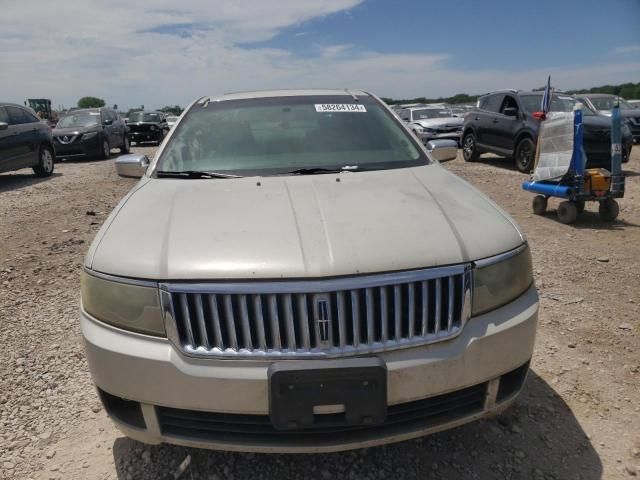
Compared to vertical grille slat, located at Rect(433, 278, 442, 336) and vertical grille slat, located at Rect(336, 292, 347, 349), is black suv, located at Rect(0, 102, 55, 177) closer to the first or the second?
vertical grille slat, located at Rect(336, 292, 347, 349)

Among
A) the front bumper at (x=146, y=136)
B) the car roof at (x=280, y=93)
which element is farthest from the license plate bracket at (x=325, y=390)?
the front bumper at (x=146, y=136)

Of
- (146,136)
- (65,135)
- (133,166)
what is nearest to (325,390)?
(133,166)

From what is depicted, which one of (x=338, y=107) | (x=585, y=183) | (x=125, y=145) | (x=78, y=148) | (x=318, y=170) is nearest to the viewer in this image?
(x=318, y=170)

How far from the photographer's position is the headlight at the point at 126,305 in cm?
180

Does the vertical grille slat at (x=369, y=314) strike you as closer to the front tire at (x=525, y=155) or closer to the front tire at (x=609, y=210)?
the front tire at (x=609, y=210)

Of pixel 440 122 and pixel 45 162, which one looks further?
pixel 440 122

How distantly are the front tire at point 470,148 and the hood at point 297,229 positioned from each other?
35.9 ft

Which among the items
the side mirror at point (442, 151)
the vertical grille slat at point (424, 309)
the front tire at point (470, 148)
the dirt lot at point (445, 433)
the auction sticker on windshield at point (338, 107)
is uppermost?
the auction sticker on windshield at point (338, 107)

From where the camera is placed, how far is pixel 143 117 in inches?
877

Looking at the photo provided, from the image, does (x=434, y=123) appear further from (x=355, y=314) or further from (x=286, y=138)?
(x=355, y=314)

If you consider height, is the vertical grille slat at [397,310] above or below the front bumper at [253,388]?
above

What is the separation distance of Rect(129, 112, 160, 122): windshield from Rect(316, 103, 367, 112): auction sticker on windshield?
20.7 m

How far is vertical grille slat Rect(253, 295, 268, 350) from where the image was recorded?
1.72 m

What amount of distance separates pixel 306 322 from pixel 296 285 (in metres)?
0.13
